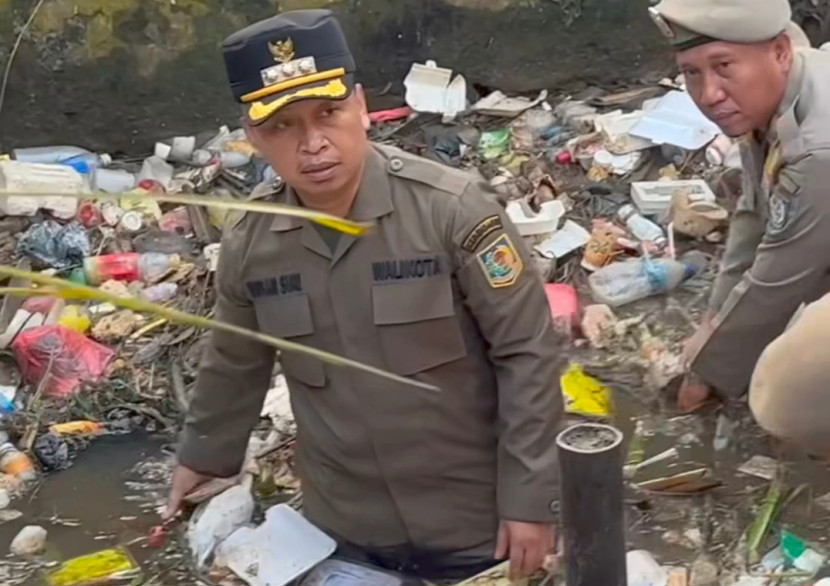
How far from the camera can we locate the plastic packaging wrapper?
5.45 metres

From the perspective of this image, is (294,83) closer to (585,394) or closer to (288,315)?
(288,315)

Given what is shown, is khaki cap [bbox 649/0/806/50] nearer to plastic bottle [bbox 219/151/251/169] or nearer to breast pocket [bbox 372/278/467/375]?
breast pocket [bbox 372/278/467/375]

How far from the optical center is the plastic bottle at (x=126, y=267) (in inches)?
209

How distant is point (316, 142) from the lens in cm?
278

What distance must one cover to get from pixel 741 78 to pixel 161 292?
2.44 metres

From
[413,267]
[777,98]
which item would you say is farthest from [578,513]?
[777,98]

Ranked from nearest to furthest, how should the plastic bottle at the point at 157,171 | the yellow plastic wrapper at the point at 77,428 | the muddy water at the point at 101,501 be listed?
the muddy water at the point at 101,501, the yellow plastic wrapper at the point at 77,428, the plastic bottle at the point at 157,171

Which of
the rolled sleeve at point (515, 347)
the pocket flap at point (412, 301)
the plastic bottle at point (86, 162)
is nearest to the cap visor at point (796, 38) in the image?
the rolled sleeve at point (515, 347)

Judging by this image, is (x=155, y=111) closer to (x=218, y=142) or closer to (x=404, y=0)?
(x=218, y=142)

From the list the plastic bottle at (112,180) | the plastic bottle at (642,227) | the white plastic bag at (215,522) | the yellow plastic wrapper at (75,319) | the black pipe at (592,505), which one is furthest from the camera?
the plastic bottle at (112,180)

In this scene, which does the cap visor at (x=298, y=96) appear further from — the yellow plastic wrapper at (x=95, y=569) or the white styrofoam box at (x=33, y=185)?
the white styrofoam box at (x=33, y=185)

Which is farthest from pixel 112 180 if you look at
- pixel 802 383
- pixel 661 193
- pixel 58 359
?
pixel 802 383

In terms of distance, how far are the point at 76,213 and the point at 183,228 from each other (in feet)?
1.41

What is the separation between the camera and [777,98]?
136 inches
